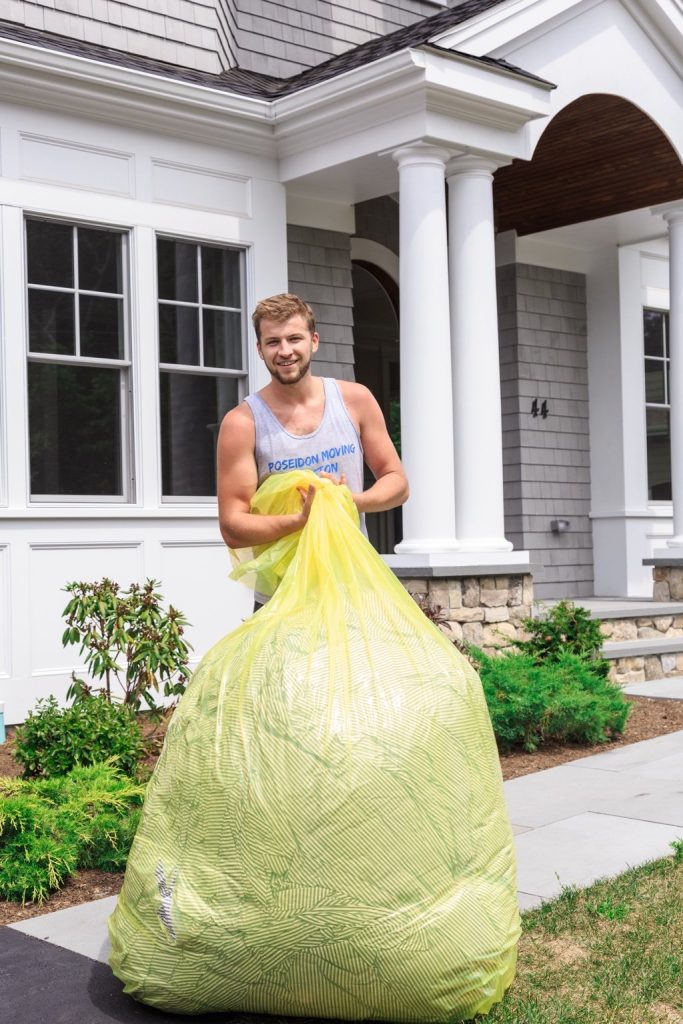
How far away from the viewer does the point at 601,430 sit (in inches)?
464

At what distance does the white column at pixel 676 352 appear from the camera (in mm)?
10352

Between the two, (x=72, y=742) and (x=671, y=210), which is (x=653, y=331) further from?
(x=72, y=742)

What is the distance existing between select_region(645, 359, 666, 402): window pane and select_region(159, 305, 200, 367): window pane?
552 cm

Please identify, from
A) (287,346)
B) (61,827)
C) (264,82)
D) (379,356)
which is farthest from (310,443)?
(379,356)

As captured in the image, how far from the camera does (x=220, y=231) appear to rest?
8.41 metres

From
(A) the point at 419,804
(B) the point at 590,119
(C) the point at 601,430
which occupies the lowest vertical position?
(A) the point at 419,804

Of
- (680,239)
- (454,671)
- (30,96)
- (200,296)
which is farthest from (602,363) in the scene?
(454,671)

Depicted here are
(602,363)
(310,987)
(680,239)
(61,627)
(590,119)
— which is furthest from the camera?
(602,363)

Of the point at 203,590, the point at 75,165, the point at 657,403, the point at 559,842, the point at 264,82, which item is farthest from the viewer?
the point at 657,403

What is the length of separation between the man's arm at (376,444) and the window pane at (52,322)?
4.45m

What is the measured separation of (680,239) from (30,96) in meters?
5.70

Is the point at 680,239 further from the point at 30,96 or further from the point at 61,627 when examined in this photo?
the point at 61,627

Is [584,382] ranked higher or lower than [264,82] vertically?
lower

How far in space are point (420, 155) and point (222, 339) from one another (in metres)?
1.86
